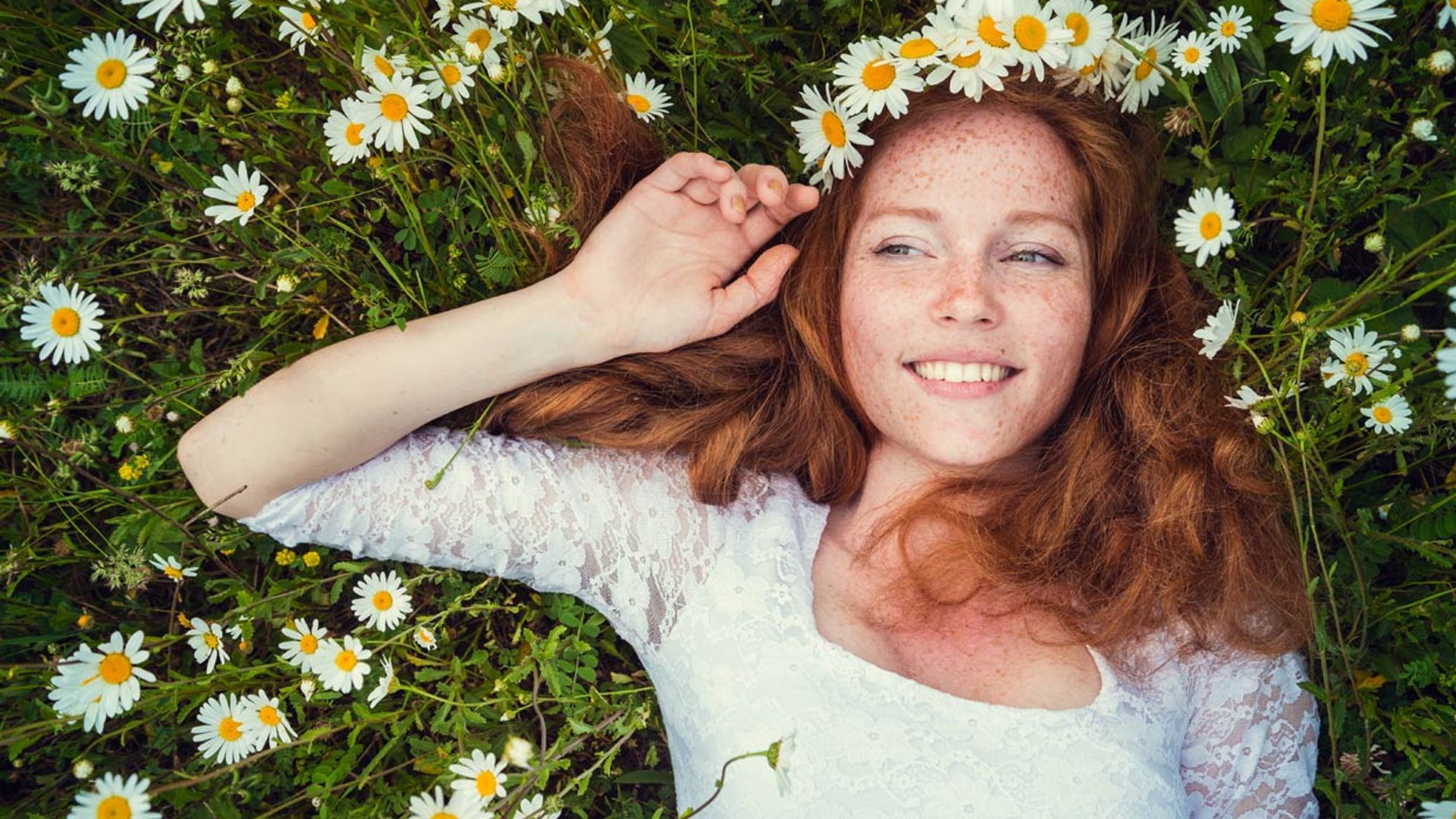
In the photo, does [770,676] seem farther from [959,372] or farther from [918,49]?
[918,49]

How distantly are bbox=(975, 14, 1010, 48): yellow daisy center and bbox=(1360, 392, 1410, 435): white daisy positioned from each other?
1.02 meters

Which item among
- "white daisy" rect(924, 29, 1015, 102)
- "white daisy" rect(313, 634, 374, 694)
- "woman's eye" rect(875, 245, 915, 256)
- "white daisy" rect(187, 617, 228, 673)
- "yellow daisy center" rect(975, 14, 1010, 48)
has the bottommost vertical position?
"white daisy" rect(313, 634, 374, 694)

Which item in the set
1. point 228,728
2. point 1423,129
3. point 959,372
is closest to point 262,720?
point 228,728

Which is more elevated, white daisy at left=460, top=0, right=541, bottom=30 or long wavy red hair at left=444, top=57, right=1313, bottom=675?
white daisy at left=460, top=0, right=541, bottom=30

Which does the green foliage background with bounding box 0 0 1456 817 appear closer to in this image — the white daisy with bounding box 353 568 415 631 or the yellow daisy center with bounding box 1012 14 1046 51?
the white daisy with bounding box 353 568 415 631

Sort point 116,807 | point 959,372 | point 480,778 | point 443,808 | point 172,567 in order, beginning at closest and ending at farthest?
point 116,807 → point 443,808 → point 480,778 → point 959,372 → point 172,567

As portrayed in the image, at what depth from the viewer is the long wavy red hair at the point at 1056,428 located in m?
2.27

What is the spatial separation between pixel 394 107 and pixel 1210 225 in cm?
168

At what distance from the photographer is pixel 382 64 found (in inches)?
81.0

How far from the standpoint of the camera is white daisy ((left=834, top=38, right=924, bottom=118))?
7.12ft

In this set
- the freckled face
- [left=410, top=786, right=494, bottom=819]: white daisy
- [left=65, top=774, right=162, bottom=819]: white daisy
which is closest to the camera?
[left=65, top=774, right=162, bottom=819]: white daisy

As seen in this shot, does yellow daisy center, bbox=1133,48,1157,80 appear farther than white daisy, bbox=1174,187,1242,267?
Yes

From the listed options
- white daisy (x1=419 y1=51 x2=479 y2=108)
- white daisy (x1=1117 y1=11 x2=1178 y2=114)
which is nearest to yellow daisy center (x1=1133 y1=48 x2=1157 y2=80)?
white daisy (x1=1117 y1=11 x2=1178 y2=114)

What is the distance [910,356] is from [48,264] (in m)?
2.24
